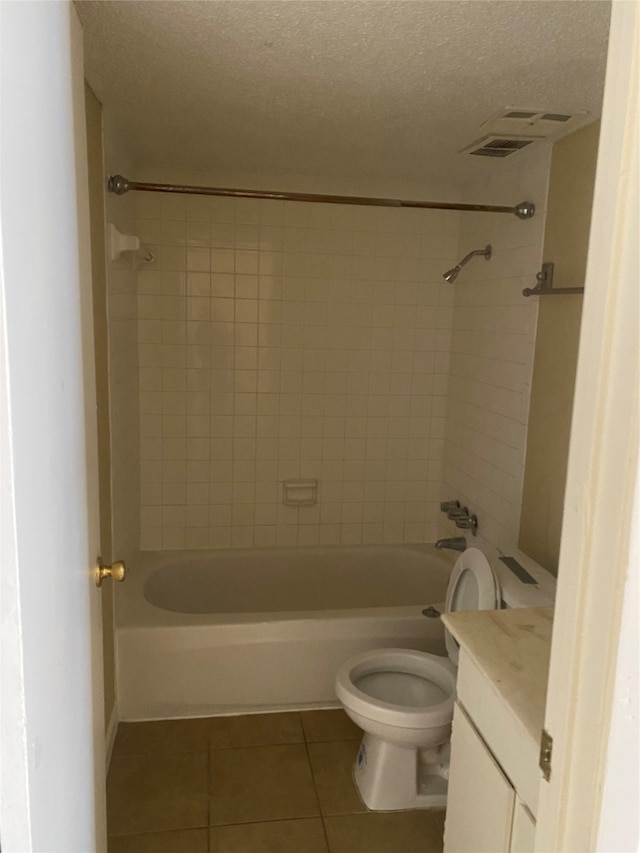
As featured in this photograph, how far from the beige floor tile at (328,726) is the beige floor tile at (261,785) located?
90mm

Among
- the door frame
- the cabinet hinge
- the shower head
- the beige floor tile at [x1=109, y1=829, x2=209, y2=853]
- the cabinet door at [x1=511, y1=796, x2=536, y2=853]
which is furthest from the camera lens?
the shower head

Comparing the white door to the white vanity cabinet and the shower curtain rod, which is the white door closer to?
the white vanity cabinet

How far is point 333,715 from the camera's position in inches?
100

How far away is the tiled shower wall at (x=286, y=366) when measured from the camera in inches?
117

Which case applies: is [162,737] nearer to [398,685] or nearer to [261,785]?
[261,785]

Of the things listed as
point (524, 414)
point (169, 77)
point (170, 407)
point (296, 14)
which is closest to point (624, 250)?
point (296, 14)

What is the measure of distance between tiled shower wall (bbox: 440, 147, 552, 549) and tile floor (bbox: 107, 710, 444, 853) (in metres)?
1.05

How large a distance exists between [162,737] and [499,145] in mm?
2477

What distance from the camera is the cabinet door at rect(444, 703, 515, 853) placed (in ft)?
4.01

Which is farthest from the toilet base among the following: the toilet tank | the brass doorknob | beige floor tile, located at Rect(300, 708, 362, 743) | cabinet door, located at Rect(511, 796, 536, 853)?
the brass doorknob

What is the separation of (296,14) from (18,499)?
3.97 feet

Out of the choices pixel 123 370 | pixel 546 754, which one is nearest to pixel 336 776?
pixel 546 754

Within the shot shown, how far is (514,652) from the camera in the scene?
1358 millimetres

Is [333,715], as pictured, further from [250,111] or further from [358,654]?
[250,111]
